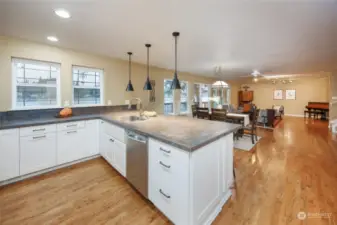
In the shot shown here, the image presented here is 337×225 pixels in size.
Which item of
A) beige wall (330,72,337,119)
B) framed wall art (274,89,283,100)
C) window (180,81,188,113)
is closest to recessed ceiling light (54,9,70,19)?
window (180,81,188,113)

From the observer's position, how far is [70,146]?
114 inches

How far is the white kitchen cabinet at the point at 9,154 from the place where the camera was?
2242 mm

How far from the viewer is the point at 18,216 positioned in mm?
1729

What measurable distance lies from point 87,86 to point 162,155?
2.91 metres

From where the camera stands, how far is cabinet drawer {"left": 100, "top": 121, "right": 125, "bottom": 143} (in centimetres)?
242

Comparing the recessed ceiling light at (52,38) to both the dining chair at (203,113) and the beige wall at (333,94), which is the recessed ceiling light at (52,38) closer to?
the dining chair at (203,113)

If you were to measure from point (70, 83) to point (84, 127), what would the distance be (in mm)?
1050

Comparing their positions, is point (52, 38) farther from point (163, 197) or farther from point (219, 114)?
point (219, 114)

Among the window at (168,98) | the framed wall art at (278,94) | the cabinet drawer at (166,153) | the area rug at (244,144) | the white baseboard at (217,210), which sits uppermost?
the framed wall art at (278,94)

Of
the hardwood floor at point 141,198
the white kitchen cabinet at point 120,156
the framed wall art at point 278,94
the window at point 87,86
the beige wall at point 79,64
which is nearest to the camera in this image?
the hardwood floor at point 141,198

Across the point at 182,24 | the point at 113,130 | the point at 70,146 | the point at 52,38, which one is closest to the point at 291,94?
the point at 182,24

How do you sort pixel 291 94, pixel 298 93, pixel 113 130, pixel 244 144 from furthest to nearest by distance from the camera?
1. pixel 291 94
2. pixel 298 93
3. pixel 244 144
4. pixel 113 130

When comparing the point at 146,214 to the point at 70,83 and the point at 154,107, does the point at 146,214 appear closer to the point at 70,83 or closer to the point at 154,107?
the point at 70,83

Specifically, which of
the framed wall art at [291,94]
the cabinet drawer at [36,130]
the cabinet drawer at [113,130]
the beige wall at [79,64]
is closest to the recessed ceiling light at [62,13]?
the beige wall at [79,64]
